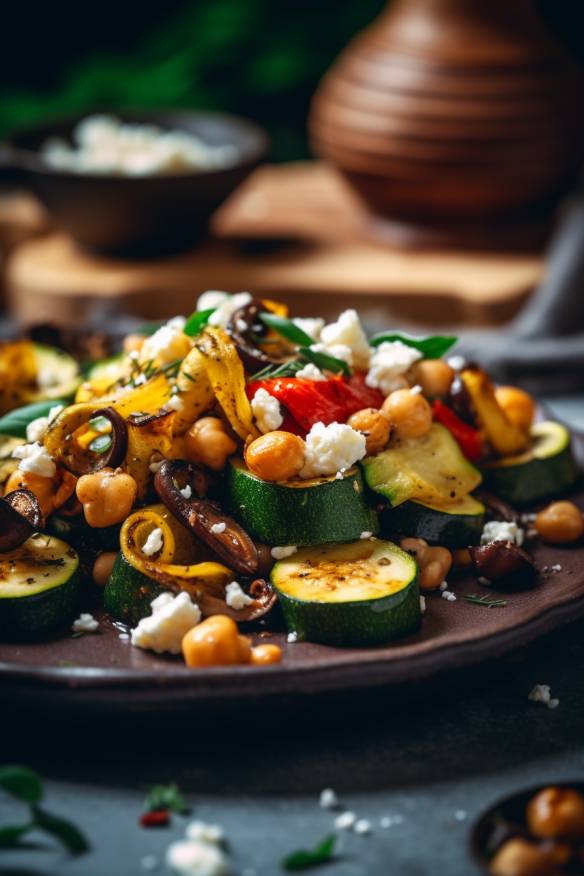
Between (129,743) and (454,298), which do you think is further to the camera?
(454,298)

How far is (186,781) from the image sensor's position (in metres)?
2.75

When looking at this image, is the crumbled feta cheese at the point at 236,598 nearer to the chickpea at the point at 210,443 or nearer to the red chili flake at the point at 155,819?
the chickpea at the point at 210,443

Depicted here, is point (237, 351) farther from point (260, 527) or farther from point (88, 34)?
point (88, 34)

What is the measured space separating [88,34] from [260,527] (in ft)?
23.1

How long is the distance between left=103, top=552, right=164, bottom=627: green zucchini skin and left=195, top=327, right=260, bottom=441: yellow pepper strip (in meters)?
0.51

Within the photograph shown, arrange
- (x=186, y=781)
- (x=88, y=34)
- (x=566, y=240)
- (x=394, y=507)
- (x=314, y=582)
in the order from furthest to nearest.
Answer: (x=88, y=34)
(x=566, y=240)
(x=394, y=507)
(x=314, y=582)
(x=186, y=781)

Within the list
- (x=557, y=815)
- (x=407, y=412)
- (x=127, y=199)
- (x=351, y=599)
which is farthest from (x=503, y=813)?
(x=127, y=199)

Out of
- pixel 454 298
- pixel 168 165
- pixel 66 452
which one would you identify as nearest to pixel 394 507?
pixel 66 452

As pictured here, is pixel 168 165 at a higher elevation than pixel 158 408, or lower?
lower

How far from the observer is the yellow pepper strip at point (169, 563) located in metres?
3.06

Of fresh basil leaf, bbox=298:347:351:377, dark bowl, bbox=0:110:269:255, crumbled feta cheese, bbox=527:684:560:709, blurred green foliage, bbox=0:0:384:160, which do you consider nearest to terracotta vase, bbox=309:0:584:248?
dark bowl, bbox=0:110:269:255

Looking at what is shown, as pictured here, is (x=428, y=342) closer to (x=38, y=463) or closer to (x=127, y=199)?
(x=38, y=463)

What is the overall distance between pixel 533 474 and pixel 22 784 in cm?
187

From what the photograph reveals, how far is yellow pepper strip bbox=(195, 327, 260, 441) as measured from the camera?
131 inches
